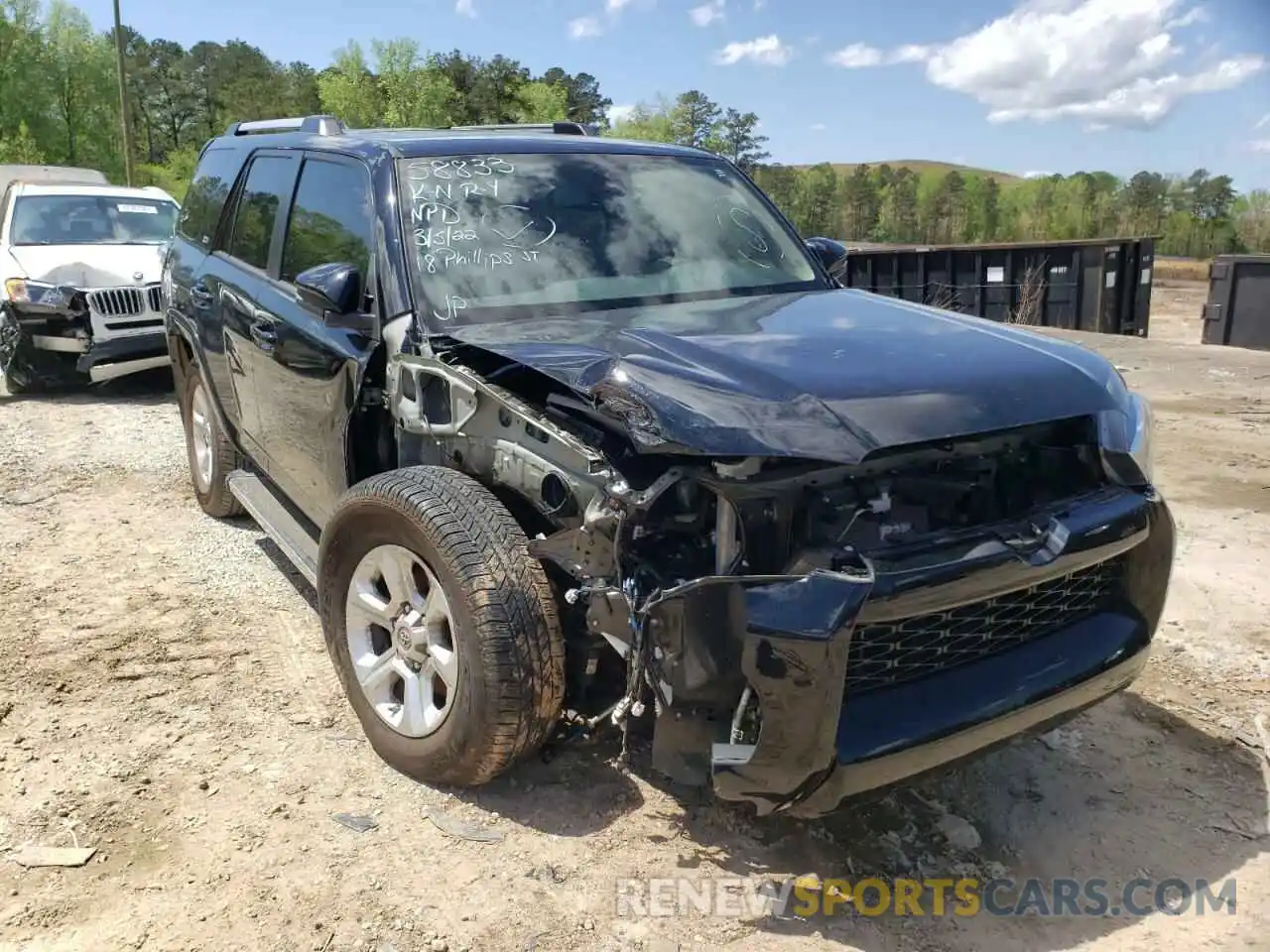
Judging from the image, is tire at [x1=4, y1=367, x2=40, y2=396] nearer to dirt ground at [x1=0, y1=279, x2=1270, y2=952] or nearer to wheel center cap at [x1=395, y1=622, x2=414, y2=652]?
dirt ground at [x1=0, y1=279, x2=1270, y2=952]

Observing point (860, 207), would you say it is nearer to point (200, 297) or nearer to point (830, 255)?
point (830, 255)

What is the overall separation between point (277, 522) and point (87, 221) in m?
7.25

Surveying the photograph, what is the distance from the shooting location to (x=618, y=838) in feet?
9.19

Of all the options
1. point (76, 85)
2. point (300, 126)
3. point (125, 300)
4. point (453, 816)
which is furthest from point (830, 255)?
point (76, 85)

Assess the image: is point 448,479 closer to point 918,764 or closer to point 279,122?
point 918,764

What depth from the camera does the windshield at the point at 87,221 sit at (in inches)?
372

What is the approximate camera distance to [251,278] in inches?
171

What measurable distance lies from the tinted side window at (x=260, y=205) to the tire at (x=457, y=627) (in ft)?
5.97

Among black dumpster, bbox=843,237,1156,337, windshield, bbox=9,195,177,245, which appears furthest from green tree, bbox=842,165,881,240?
windshield, bbox=9,195,177,245

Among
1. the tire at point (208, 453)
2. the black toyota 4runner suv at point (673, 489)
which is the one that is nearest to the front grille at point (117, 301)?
the tire at point (208, 453)

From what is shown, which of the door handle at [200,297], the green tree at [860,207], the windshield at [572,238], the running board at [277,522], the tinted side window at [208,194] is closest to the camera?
the windshield at [572,238]

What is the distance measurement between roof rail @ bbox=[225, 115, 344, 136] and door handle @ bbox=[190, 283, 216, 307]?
881mm

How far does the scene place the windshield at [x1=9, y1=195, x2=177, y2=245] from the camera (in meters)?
9.45

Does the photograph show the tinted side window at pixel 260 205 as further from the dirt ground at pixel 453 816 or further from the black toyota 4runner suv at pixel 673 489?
the dirt ground at pixel 453 816
